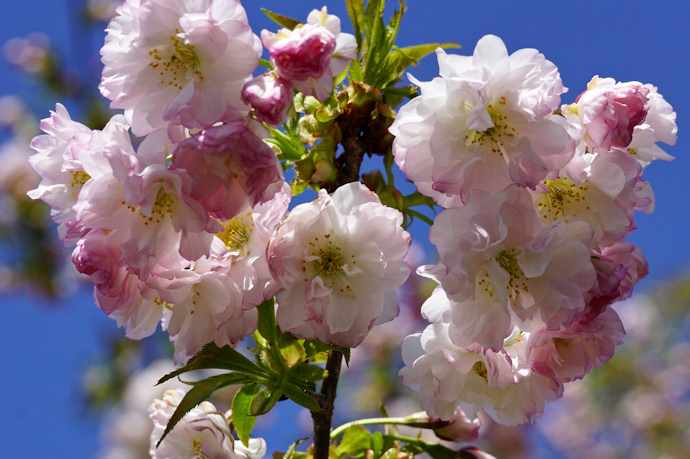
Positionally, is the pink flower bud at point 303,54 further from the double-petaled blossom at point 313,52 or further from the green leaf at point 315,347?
the green leaf at point 315,347

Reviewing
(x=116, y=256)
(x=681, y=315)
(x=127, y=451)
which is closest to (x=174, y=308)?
(x=116, y=256)

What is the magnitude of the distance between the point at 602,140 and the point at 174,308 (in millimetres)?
636

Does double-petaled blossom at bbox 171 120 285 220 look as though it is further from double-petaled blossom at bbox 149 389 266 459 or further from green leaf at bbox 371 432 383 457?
green leaf at bbox 371 432 383 457

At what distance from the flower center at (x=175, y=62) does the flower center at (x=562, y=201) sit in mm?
521

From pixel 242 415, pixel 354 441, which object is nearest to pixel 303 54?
pixel 242 415

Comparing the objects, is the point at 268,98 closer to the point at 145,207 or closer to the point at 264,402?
the point at 145,207

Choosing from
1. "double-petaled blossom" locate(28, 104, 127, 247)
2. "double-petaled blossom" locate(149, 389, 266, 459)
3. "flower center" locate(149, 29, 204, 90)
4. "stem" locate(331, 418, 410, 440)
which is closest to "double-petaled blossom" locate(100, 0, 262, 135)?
"flower center" locate(149, 29, 204, 90)

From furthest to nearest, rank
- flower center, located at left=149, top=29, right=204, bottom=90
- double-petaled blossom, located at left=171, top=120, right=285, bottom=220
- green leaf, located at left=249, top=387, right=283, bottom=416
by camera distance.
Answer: green leaf, located at left=249, top=387, right=283, bottom=416 → flower center, located at left=149, top=29, right=204, bottom=90 → double-petaled blossom, located at left=171, top=120, right=285, bottom=220

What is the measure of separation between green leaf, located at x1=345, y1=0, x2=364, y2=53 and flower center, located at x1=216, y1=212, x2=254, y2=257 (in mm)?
463

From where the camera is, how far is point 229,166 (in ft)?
2.49

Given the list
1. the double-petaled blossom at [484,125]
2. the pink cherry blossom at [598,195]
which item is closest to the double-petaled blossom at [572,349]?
A: the pink cherry blossom at [598,195]

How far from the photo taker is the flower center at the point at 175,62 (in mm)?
840

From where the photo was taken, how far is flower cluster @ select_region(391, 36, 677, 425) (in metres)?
0.82

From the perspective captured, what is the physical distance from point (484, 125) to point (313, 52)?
235mm
